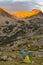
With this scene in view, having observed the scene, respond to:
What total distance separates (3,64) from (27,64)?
7.57 meters

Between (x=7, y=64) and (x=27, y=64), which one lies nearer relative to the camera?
(x=7, y=64)

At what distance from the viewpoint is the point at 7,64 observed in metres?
38.2

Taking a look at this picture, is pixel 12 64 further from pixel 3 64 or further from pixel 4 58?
pixel 4 58

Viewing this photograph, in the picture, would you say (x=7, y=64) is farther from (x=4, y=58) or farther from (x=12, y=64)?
(x=4, y=58)

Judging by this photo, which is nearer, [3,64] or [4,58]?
[3,64]

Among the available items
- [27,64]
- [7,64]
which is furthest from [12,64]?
[27,64]

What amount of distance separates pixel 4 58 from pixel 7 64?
756 cm

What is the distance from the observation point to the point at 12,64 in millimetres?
38719

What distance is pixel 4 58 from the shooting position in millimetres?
45656

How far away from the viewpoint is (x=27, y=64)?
43.9m

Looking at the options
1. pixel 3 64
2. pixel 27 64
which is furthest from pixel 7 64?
pixel 27 64

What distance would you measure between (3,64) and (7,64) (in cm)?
78

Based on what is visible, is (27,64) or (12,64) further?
(27,64)
